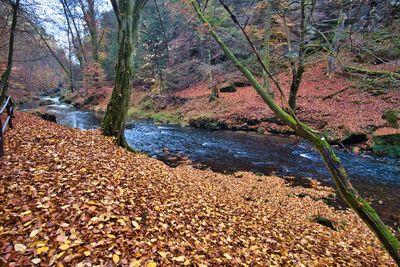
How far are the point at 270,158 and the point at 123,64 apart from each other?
7.98 metres

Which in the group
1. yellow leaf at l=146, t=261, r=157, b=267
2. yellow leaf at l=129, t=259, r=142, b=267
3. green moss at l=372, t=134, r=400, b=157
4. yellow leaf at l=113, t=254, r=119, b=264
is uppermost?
green moss at l=372, t=134, r=400, b=157

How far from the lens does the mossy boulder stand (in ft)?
40.0

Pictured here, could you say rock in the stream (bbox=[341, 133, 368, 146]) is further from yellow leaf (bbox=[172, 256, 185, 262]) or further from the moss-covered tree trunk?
yellow leaf (bbox=[172, 256, 185, 262])

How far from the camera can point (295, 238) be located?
5.20 metres

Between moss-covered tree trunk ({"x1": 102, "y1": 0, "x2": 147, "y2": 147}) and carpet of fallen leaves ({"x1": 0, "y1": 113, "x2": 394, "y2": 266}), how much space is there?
1720mm

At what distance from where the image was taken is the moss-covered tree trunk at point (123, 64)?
28.7ft

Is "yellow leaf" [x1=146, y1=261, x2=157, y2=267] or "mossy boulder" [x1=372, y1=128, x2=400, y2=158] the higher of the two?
"mossy boulder" [x1=372, y1=128, x2=400, y2=158]

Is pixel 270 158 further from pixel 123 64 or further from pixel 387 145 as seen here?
pixel 123 64

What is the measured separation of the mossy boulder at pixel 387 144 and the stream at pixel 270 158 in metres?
0.43

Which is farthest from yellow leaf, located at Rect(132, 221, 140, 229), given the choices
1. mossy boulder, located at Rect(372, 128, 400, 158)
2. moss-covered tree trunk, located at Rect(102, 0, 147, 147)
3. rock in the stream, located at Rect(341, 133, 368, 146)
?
rock in the stream, located at Rect(341, 133, 368, 146)

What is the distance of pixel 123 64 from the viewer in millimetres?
9031

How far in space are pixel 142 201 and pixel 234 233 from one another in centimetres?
181

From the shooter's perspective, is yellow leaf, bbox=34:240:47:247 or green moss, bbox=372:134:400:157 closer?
yellow leaf, bbox=34:240:47:247

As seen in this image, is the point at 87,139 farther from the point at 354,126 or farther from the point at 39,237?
the point at 354,126
